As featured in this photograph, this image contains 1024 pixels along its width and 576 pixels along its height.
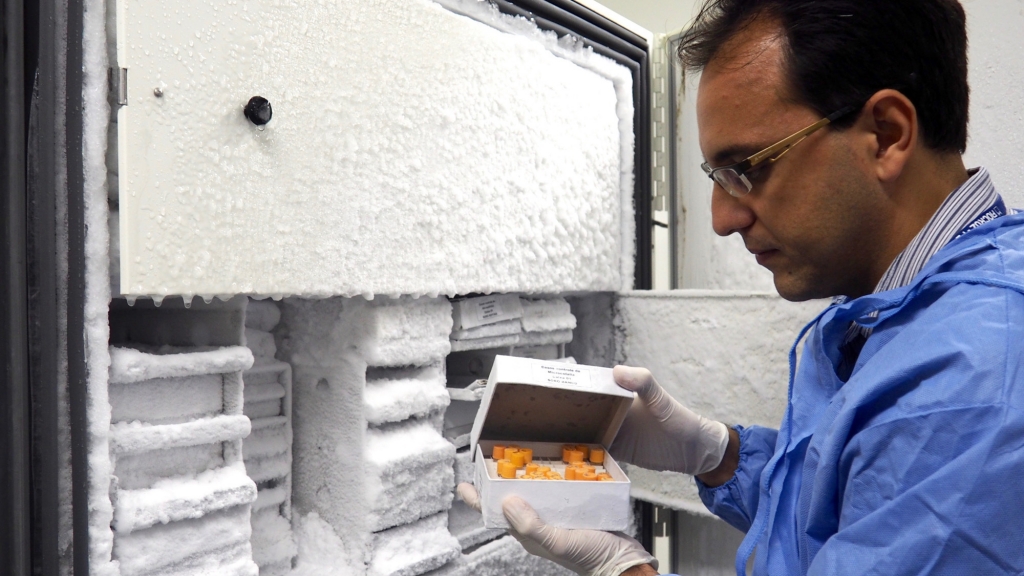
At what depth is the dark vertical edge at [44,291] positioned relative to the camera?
31.8 inches

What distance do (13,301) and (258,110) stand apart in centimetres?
37

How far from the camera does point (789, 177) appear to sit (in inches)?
31.6

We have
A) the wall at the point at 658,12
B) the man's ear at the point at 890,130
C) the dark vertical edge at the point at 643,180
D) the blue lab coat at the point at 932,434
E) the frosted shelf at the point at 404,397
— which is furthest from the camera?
the wall at the point at 658,12

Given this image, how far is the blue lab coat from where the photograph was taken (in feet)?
1.88

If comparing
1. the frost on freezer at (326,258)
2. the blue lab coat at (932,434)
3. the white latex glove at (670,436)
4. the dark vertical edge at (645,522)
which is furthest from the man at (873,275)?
the dark vertical edge at (645,522)

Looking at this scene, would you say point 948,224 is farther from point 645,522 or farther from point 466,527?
point 645,522

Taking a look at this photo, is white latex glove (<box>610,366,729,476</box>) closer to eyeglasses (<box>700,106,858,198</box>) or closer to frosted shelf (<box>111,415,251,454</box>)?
eyeglasses (<box>700,106,858,198</box>)

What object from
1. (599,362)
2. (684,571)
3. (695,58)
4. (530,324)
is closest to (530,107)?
(530,324)

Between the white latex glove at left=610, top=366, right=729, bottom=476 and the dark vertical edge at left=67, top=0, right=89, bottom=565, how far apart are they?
0.81 meters

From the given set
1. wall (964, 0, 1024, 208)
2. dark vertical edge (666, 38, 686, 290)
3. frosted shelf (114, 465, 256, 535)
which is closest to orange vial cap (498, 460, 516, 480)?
frosted shelf (114, 465, 256, 535)

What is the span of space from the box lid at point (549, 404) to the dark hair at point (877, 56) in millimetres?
499

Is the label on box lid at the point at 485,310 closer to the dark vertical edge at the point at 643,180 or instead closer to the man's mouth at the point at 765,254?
the dark vertical edge at the point at 643,180

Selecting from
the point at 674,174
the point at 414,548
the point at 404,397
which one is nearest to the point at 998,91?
the point at 674,174

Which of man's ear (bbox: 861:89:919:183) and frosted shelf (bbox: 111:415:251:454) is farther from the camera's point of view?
frosted shelf (bbox: 111:415:251:454)
